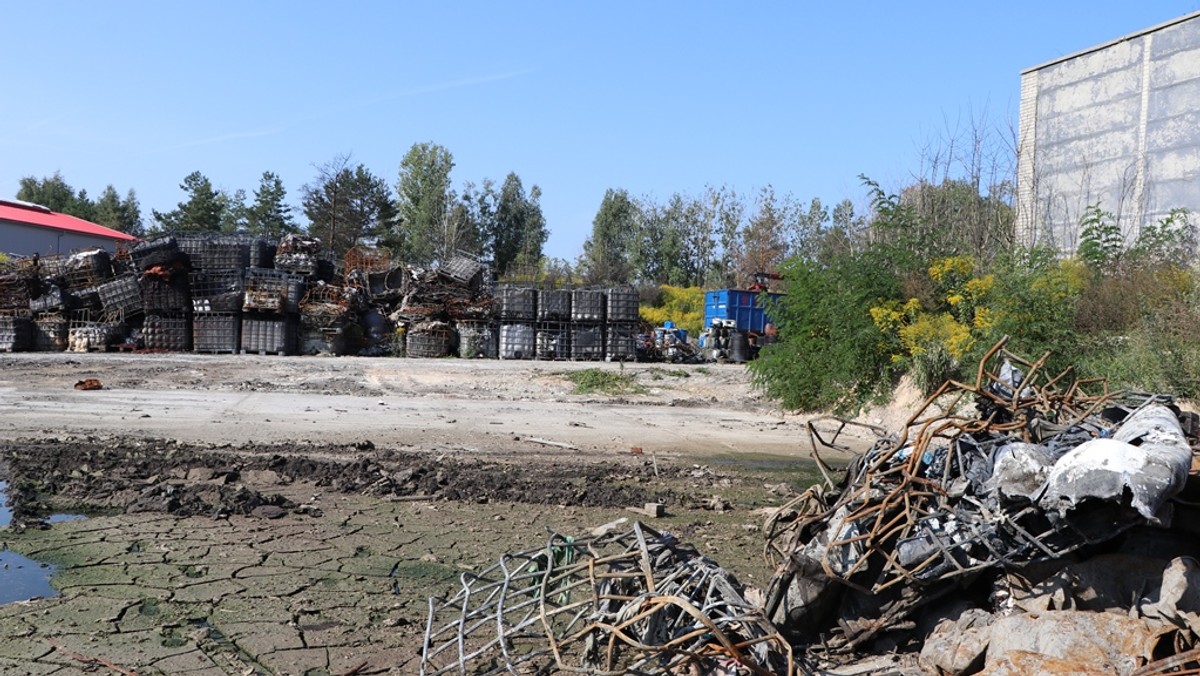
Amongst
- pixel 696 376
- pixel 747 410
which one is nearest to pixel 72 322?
pixel 696 376

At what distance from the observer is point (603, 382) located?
21953 millimetres

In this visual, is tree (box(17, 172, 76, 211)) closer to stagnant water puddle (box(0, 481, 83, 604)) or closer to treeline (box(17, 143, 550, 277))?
treeline (box(17, 143, 550, 277))

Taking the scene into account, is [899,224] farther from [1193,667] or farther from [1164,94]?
[1193,667]

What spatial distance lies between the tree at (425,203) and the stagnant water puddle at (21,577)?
5209 cm

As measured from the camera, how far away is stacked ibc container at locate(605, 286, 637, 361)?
30312 mm

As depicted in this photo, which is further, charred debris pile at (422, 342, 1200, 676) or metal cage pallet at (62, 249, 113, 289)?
metal cage pallet at (62, 249, 113, 289)

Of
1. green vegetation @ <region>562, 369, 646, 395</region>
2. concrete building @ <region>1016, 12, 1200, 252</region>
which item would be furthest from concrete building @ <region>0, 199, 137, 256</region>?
concrete building @ <region>1016, 12, 1200, 252</region>

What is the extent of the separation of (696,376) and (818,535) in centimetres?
1971

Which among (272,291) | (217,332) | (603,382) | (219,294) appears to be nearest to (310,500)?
(603,382)

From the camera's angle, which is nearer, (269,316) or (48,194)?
(269,316)

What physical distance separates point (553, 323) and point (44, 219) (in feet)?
154

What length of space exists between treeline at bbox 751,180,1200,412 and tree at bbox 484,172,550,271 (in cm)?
4744

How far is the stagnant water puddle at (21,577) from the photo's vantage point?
5886 mm

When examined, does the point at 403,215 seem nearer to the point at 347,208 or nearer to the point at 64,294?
the point at 347,208
